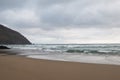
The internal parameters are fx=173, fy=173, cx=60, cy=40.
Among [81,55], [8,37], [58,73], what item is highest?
[8,37]

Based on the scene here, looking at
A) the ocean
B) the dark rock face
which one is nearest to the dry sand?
the ocean

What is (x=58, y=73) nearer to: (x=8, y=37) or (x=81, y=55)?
(x=81, y=55)

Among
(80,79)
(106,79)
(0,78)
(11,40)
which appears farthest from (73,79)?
(11,40)

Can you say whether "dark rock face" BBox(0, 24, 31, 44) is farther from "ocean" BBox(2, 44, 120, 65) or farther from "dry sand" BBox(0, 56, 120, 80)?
"dry sand" BBox(0, 56, 120, 80)

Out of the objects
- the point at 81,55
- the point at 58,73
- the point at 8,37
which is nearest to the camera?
the point at 58,73

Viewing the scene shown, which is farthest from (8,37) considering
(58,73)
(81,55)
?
(58,73)

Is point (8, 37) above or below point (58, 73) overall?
above

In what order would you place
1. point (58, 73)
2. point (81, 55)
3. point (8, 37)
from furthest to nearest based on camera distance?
point (8, 37), point (81, 55), point (58, 73)

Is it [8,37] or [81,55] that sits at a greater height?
[8,37]

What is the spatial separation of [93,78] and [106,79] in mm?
428

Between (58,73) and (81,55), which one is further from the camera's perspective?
(81,55)

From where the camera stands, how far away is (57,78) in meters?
5.71

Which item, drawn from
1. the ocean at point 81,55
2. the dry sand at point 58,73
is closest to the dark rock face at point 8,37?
the ocean at point 81,55

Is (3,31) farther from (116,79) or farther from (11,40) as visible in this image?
(116,79)
